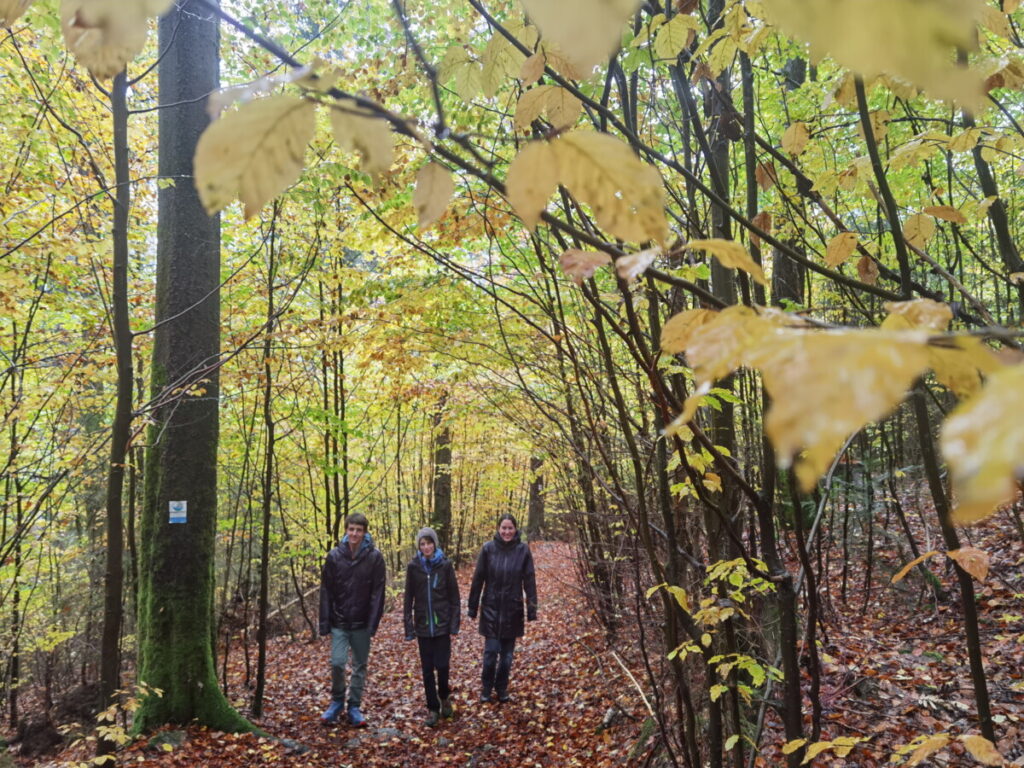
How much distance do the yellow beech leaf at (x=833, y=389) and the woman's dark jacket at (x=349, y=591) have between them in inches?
229

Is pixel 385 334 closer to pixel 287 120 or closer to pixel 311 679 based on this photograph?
pixel 311 679

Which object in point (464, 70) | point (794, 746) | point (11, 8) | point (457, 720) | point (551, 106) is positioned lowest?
point (457, 720)

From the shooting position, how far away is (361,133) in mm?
682

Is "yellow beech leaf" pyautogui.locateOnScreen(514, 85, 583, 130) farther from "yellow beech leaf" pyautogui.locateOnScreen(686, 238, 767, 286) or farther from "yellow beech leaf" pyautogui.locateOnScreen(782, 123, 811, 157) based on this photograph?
"yellow beech leaf" pyautogui.locateOnScreen(782, 123, 811, 157)

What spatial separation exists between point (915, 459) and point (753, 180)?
9.36 m

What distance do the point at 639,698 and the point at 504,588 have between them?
193 centimetres

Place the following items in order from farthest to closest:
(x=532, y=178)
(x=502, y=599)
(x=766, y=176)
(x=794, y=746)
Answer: (x=502, y=599), (x=766, y=176), (x=794, y=746), (x=532, y=178)

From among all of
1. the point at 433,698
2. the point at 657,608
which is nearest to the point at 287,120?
the point at 657,608

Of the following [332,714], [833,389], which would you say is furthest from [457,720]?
[833,389]

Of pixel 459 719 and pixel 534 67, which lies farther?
pixel 459 719

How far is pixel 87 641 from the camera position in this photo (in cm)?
883

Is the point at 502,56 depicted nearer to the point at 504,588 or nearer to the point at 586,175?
the point at 586,175

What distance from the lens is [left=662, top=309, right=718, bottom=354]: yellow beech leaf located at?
2.52ft

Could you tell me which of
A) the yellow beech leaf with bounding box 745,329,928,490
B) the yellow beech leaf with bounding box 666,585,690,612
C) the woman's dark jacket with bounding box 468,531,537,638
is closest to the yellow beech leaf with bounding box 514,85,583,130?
the yellow beech leaf with bounding box 745,329,928,490
